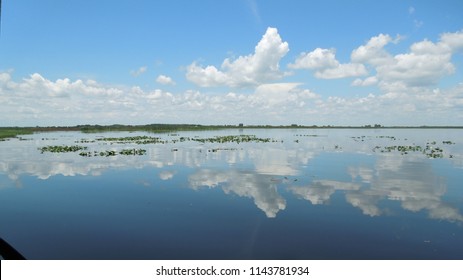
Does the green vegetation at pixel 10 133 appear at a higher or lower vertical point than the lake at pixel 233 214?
higher

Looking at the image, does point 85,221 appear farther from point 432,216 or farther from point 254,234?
point 432,216

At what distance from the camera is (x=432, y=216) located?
12.5 m

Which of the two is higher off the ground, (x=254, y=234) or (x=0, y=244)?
(x=0, y=244)

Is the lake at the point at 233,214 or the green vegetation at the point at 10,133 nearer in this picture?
the lake at the point at 233,214

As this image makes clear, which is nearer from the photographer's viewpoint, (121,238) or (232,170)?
(121,238)

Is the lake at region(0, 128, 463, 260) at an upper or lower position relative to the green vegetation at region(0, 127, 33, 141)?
lower

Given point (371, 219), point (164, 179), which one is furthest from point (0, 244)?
point (164, 179)

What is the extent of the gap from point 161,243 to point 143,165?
707 inches

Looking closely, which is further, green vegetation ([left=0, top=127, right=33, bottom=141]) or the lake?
green vegetation ([left=0, top=127, right=33, bottom=141])

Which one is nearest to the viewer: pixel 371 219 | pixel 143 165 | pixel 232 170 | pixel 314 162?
Result: pixel 371 219

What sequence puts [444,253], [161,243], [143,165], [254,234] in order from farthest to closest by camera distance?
[143,165]
[254,234]
[161,243]
[444,253]

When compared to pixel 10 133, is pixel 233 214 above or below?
below

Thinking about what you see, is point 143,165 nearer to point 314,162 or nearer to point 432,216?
point 314,162

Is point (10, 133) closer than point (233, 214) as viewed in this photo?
No
